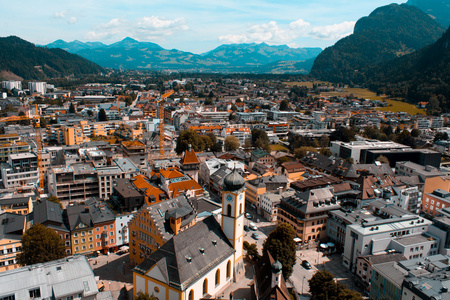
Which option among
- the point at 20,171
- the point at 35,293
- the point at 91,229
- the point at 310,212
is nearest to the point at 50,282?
the point at 35,293

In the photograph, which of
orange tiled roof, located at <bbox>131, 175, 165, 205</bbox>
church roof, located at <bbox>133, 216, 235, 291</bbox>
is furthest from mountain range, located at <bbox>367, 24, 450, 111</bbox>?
church roof, located at <bbox>133, 216, 235, 291</bbox>

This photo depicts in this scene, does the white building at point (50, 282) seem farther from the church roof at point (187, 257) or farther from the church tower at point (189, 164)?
the church tower at point (189, 164)

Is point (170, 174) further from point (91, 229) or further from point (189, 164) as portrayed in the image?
point (91, 229)

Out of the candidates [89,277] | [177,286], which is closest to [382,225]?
[177,286]

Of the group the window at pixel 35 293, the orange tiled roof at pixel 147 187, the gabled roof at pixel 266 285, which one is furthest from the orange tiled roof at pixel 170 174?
the window at pixel 35 293

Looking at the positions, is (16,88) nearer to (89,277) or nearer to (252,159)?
(252,159)
